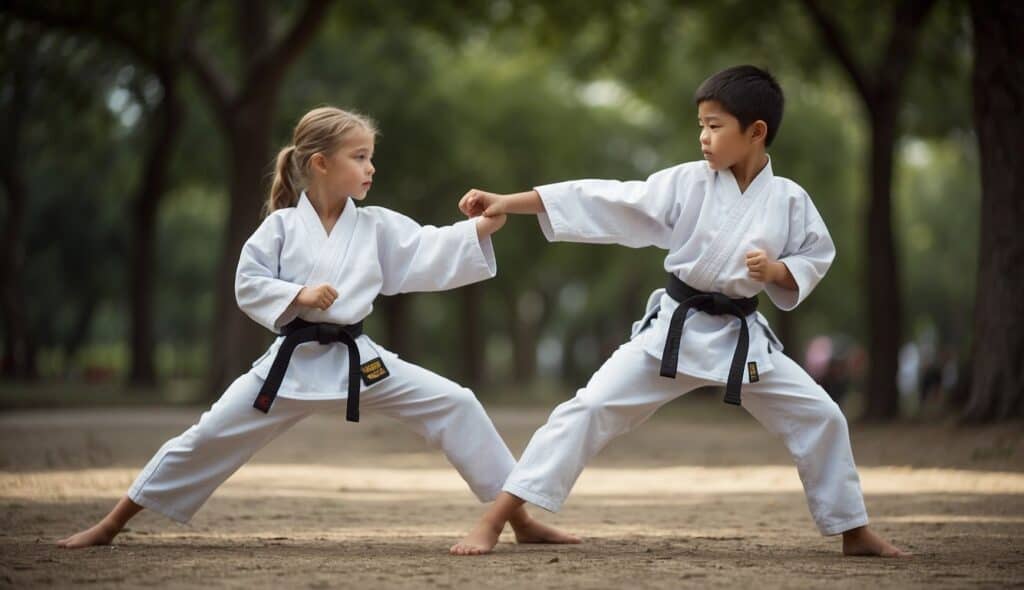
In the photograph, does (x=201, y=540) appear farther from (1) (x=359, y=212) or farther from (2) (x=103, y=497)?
(2) (x=103, y=497)

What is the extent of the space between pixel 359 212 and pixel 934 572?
2.50m

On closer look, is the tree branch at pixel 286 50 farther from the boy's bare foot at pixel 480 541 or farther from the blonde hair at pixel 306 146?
the boy's bare foot at pixel 480 541

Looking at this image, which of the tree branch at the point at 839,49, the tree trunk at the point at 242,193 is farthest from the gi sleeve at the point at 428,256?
the tree trunk at the point at 242,193

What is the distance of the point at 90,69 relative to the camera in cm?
2067

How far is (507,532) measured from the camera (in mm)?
5574

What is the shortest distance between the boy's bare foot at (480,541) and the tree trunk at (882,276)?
1040cm

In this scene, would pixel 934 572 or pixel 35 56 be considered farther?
pixel 35 56

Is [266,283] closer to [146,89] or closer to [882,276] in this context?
[882,276]

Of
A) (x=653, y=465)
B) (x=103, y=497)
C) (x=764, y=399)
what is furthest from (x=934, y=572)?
(x=653, y=465)

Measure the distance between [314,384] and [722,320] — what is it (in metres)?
1.57

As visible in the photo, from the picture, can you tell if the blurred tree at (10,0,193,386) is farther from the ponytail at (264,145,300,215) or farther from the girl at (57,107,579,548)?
the girl at (57,107,579,548)

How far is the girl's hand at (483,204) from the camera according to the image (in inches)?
193

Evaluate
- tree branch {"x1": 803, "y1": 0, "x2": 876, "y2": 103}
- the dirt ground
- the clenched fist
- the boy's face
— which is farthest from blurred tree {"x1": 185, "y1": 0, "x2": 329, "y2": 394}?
the clenched fist

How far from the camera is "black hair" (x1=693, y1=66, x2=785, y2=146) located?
473cm
